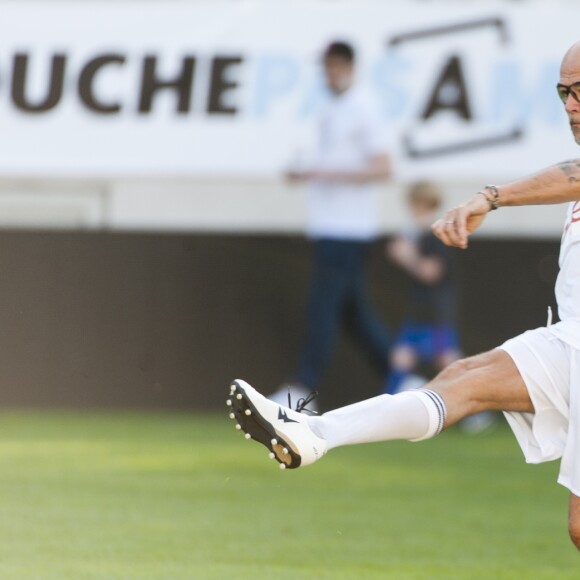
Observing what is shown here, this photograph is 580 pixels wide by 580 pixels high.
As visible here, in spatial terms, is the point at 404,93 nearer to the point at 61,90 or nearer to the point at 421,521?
the point at 61,90

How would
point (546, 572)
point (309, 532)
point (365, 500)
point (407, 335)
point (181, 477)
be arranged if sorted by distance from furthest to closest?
point (407, 335), point (181, 477), point (365, 500), point (309, 532), point (546, 572)

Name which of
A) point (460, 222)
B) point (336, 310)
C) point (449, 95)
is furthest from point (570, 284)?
point (449, 95)

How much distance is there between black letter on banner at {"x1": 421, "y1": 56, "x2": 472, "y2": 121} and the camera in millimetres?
12016

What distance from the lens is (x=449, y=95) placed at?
12.0 meters

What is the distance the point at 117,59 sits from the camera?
12.0 m

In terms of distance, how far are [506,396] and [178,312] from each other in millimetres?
7259

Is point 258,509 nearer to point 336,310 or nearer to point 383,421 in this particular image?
point 383,421

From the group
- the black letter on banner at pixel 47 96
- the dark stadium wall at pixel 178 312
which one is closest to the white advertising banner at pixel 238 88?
the black letter on banner at pixel 47 96

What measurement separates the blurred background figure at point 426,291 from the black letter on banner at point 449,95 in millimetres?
582

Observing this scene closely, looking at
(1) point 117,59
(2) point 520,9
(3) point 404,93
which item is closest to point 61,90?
(1) point 117,59

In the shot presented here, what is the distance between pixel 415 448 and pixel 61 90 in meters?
3.93

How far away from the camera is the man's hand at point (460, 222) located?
16.0ft

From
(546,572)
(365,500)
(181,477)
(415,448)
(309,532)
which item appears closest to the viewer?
(546,572)

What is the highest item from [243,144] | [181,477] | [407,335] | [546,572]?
Result: [243,144]
